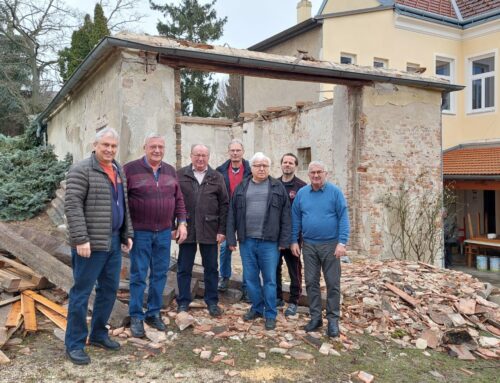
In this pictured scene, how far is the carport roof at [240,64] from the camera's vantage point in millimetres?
6422

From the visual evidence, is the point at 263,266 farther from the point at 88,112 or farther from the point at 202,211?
the point at 88,112

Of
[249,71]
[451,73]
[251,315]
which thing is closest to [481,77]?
[451,73]

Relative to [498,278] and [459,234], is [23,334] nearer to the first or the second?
[498,278]

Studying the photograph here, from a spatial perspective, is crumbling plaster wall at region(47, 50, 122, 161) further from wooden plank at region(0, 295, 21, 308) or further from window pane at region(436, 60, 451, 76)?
window pane at region(436, 60, 451, 76)

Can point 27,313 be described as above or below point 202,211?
below

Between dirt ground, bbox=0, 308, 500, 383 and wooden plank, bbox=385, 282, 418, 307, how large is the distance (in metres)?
0.98

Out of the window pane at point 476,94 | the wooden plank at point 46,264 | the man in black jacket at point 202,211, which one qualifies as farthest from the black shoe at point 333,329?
the window pane at point 476,94

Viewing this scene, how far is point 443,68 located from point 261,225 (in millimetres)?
14892

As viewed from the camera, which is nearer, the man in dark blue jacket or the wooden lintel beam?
the man in dark blue jacket

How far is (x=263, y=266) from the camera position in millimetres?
4789

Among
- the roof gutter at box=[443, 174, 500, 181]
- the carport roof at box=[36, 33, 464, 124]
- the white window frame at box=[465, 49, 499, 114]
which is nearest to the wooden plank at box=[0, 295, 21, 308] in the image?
the carport roof at box=[36, 33, 464, 124]

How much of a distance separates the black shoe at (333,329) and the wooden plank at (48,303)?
2.78m

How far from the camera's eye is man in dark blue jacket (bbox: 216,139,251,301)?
17.9 ft

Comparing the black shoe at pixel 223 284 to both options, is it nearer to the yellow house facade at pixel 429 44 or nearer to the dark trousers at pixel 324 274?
the dark trousers at pixel 324 274
